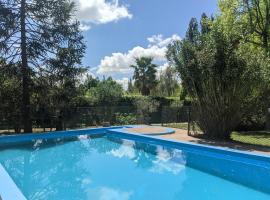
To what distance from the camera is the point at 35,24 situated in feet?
56.4

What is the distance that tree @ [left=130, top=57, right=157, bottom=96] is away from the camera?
41.6 metres

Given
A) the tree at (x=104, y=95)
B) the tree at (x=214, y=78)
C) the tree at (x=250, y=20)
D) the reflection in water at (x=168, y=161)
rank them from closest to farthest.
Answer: the reflection in water at (x=168, y=161), the tree at (x=214, y=78), the tree at (x=250, y=20), the tree at (x=104, y=95)

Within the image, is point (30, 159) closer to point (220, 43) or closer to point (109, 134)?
point (109, 134)

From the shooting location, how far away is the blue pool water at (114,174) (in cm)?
711

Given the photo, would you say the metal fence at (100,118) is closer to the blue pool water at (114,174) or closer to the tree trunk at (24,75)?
the tree trunk at (24,75)

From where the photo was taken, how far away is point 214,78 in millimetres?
12852

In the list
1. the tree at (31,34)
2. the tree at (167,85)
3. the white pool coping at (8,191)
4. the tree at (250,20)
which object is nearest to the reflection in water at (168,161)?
the white pool coping at (8,191)

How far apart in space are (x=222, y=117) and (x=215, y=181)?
17.4 feet

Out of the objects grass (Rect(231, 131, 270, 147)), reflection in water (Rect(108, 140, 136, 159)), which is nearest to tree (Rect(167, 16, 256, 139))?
grass (Rect(231, 131, 270, 147))

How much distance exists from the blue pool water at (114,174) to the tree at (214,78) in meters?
2.63

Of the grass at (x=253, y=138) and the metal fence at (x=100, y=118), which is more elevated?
the metal fence at (x=100, y=118)

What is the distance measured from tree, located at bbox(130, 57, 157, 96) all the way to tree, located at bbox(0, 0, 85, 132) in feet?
78.8

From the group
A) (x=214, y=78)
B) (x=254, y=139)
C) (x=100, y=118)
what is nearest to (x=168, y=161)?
(x=214, y=78)

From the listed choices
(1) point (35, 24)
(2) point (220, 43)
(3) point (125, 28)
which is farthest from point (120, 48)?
(2) point (220, 43)
